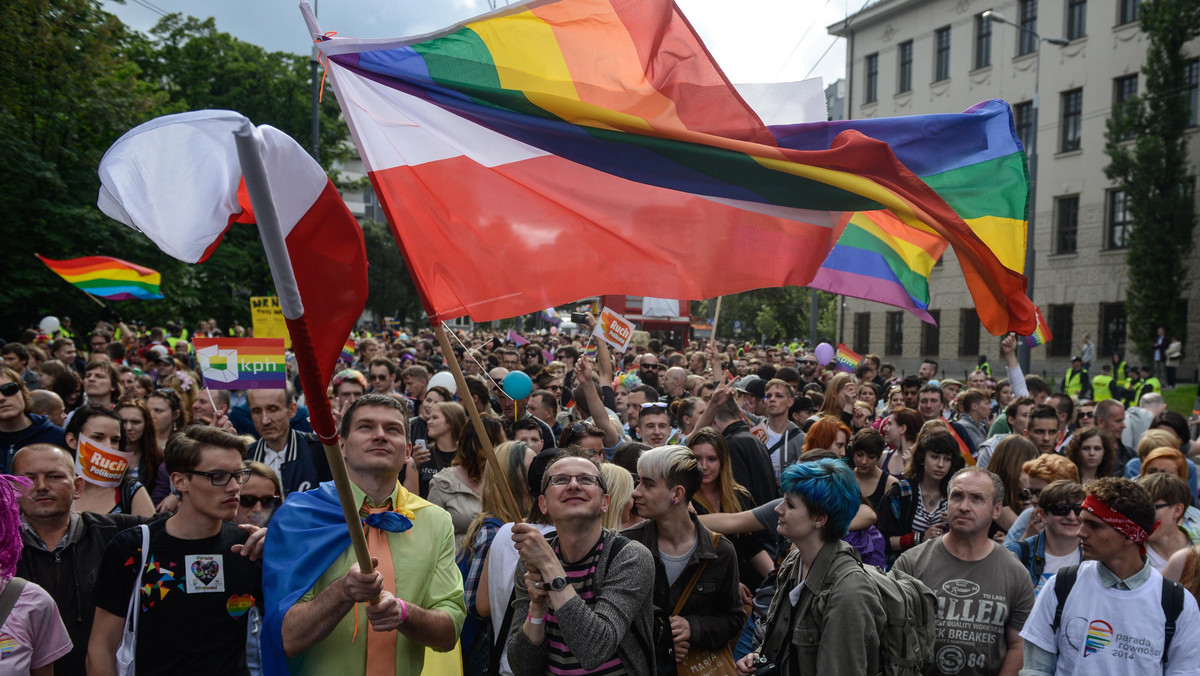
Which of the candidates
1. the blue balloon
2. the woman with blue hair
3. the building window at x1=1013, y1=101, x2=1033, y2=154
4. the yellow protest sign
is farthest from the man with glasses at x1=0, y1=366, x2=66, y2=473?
the building window at x1=1013, y1=101, x2=1033, y2=154

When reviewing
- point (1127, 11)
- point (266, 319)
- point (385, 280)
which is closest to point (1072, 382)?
point (266, 319)

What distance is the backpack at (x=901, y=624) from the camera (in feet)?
11.3

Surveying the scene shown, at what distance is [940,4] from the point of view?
1644 inches

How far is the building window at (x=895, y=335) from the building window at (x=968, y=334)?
378 cm

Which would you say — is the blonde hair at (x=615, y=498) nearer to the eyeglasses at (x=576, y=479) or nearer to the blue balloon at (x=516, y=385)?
the eyeglasses at (x=576, y=479)

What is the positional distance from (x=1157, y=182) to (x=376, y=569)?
116 feet

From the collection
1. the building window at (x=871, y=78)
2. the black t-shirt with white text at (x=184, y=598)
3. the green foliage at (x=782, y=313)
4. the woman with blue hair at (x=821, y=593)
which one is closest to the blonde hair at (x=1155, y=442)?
the woman with blue hair at (x=821, y=593)

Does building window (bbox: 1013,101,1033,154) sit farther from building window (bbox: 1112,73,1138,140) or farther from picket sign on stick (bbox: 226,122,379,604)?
picket sign on stick (bbox: 226,122,379,604)

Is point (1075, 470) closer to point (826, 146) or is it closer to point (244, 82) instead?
point (826, 146)

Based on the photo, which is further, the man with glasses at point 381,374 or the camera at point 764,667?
the man with glasses at point 381,374

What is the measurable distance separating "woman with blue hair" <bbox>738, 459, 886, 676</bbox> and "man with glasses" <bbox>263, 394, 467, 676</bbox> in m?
1.27

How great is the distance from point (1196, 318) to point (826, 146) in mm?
33848

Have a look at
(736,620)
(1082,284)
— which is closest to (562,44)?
(736,620)

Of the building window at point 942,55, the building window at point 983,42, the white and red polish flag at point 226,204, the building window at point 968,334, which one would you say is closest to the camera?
the white and red polish flag at point 226,204
